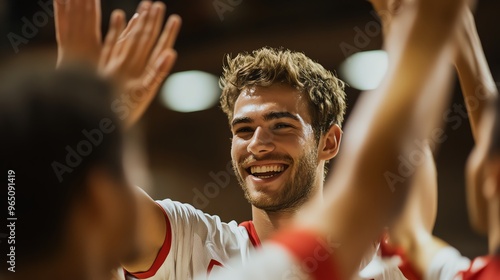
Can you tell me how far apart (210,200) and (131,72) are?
470 mm

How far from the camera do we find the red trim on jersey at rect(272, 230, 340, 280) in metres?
0.22

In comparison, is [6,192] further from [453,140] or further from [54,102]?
[453,140]

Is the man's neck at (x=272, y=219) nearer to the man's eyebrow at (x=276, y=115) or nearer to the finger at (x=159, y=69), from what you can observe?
the man's eyebrow at (x=276, y=115)

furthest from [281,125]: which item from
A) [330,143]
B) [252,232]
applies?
[252,232]

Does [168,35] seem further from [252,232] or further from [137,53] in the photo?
[252,232]

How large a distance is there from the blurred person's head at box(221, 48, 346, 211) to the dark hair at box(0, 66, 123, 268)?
79 cm

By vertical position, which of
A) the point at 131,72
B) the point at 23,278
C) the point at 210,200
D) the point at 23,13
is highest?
the point at 23,13

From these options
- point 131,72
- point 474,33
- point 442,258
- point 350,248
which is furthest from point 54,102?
point 442,258

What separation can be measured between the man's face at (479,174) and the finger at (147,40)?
522 mm

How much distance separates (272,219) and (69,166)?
2.73 ft

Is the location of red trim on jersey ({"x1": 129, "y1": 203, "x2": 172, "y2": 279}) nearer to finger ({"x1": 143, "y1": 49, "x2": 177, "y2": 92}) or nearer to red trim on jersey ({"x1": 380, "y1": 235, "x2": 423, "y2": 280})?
finger ({"x1": 143, "y1": 49, "x2": 177, "y2": 92})

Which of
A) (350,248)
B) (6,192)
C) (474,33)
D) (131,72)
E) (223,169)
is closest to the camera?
(350,248)

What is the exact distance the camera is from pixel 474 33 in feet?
2.90

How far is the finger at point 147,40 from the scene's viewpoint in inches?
27.1
